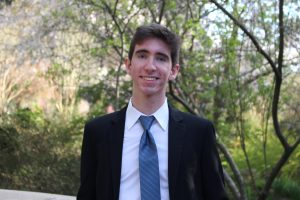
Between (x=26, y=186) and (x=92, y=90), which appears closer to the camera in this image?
(x=26, y=186)

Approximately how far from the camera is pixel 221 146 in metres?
6.30

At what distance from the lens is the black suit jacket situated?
82.1 inches

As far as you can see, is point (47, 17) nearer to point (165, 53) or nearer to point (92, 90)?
point (92, 90)

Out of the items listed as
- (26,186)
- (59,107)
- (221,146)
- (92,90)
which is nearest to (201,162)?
(221,146)

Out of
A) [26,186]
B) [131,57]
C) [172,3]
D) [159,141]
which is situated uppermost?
[172,3]

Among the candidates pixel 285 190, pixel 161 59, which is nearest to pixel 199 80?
pixel 285 190

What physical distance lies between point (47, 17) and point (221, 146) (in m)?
4.62

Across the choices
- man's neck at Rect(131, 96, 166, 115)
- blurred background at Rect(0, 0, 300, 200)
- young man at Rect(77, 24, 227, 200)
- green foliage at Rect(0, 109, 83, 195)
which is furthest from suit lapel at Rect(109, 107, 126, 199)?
green foliage at Rect(0, 109, 83, 195)

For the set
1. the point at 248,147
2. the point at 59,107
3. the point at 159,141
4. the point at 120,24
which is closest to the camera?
the point at 159,141

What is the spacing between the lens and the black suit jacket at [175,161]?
2086 mm

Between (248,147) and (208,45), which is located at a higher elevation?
(208,45)

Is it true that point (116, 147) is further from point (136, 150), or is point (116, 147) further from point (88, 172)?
point (88, 172)

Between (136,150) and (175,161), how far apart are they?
17 centimetres

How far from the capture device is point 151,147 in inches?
82.4
